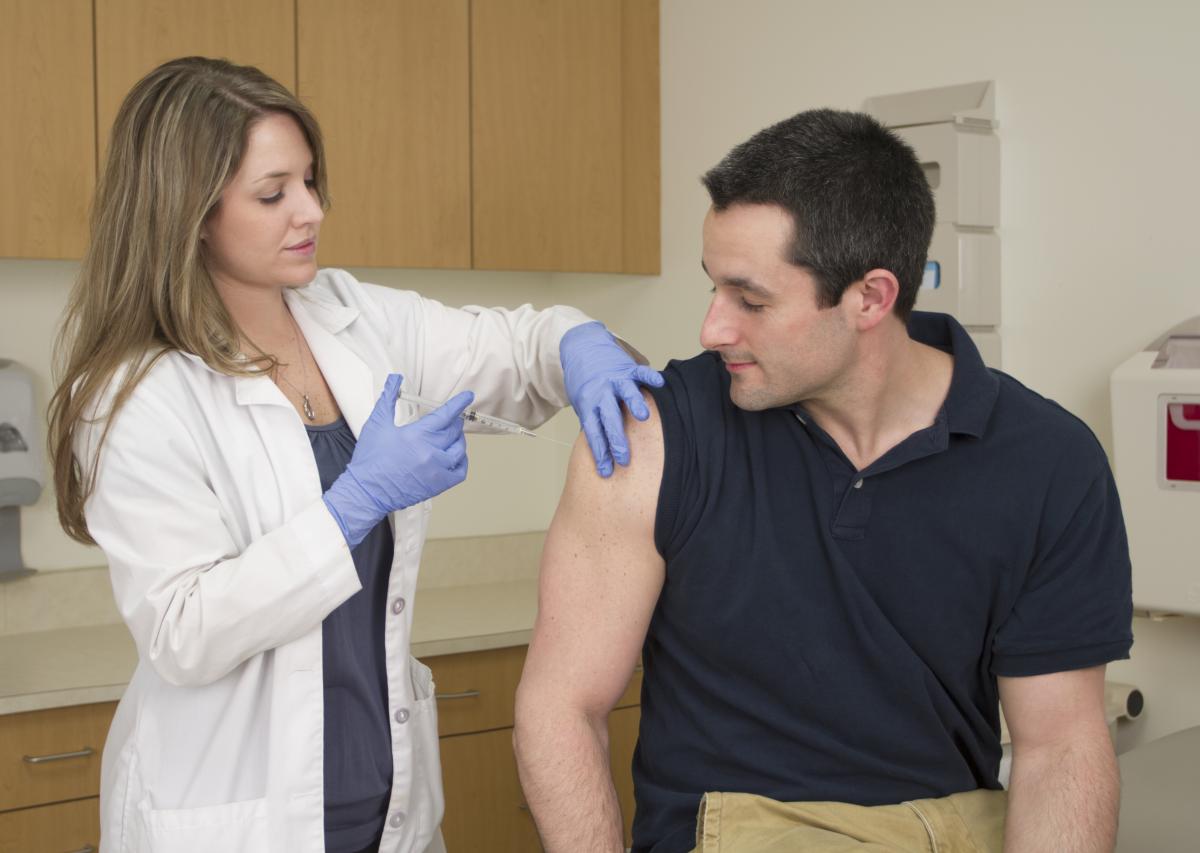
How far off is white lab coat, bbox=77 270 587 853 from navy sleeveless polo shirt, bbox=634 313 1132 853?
381 mm

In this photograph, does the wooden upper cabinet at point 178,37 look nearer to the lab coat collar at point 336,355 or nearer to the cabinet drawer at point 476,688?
the lab coat collar at point 336,355

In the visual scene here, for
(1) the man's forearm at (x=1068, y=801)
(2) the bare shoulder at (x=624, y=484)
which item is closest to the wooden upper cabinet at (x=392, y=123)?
(2) the bare shoulder at (x=624, y=484)

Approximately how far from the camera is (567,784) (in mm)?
1418

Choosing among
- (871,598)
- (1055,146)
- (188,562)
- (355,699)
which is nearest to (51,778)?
(355,699)

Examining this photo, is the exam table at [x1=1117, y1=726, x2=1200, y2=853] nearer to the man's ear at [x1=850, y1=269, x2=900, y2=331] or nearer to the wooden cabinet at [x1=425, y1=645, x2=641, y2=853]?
the man's ear at [x1=850, y1=269, x2=900, y2=331]

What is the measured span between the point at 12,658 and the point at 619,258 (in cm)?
159

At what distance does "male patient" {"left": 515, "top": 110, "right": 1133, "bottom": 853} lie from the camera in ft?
4.58

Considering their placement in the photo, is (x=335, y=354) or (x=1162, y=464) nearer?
(x=335, y=354)

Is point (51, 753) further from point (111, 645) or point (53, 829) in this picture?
point (111, 645)

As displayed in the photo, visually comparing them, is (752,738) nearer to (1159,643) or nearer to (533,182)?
(1159,643)

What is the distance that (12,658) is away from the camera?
248cm

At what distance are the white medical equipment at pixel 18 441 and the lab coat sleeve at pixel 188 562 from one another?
3.99 feet

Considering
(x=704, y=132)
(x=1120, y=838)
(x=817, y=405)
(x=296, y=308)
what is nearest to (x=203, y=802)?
(x=296, y=308)

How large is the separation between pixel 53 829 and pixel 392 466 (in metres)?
1.24
